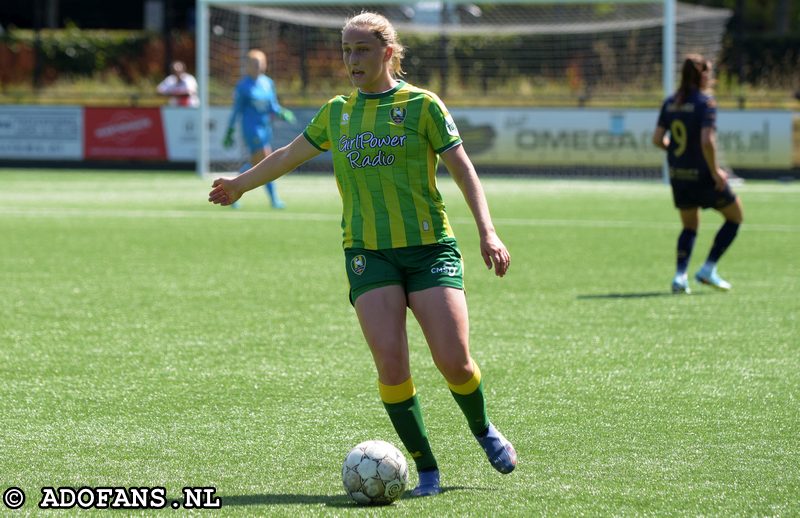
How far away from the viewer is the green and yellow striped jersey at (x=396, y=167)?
17.0 feet

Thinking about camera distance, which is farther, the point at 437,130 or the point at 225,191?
the point at 225,191

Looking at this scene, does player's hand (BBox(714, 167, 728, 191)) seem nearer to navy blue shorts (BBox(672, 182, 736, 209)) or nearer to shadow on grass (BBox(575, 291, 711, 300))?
navy blue shorts (BBox(672, 182, 736, 209))

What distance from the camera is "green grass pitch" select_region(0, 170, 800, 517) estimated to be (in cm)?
517

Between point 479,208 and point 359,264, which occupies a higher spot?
point 479,208

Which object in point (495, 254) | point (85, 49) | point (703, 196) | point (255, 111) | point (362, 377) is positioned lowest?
point (362, 377)

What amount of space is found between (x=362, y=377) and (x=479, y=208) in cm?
248

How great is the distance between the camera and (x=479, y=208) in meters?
5.13

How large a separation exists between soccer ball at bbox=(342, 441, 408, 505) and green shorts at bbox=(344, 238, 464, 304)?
25.1 inches

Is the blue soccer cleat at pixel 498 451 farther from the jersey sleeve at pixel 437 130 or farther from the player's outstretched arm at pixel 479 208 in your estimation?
the jersey sleeve at pixel 437 130

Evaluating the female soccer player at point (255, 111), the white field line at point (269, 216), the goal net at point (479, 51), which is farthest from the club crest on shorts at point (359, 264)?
the goal net at point (479, 51)

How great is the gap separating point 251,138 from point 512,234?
16.7 feet

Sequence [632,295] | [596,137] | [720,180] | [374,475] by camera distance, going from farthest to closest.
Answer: [596,137] → [720,180] → [632,295] → [374,475]

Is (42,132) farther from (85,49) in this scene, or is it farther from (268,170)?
(268,170)

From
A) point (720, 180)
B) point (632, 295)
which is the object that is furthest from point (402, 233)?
point (720, 180)
